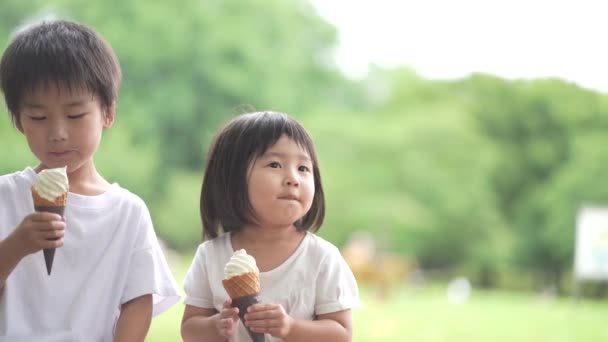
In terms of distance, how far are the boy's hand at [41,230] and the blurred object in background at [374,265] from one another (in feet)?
10.0

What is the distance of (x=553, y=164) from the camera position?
4.18 meters

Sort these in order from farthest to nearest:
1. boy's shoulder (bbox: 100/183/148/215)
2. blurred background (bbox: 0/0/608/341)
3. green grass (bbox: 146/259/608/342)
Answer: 1. blurred background (bbox: 0/0/608/341)
2. green grass (bbox: 146/259/608/342)
3. boy's shoulder (bbox: 100/183/148/215)

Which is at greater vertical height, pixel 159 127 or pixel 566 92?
pixel 566 92

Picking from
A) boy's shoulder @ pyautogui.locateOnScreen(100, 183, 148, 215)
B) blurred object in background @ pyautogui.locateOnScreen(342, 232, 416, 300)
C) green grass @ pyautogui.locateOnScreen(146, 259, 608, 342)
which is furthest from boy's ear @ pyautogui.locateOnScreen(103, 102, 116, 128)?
blurred object in background @ pyautogui.locateOnScreen(342, 232, 416, 300)

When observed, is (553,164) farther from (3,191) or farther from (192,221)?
(3,191)

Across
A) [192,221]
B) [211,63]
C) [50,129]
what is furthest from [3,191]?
[211,63]

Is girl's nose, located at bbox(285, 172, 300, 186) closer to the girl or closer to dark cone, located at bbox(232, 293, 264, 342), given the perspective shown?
the girl

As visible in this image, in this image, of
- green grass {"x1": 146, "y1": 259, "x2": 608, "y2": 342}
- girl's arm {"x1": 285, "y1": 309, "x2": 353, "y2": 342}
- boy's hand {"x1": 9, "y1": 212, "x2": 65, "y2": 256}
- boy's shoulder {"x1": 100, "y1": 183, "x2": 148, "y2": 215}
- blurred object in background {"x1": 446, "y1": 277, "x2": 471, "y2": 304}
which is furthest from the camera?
blurred object in background {"x1": 446, "y1": 277, "x2": 471, "y2": 304}

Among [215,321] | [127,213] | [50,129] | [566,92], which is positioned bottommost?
[215,321]

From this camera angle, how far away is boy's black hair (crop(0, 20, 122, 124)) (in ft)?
3.83

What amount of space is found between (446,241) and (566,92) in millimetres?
957

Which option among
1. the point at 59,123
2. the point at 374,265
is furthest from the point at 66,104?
the point at 374,265

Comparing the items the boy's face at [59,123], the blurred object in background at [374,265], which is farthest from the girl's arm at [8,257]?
the blurred object in background at [374,265]

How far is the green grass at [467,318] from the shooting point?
3598 millimetres
